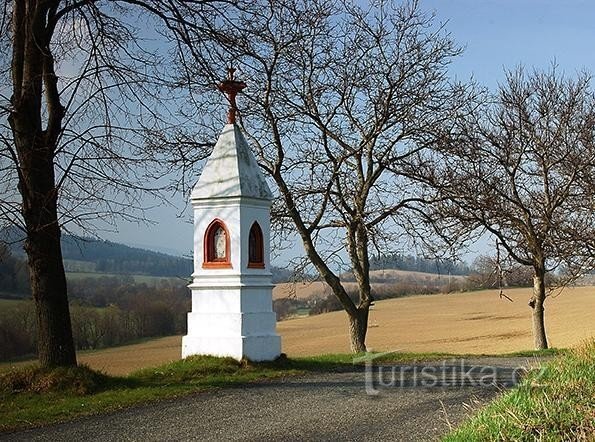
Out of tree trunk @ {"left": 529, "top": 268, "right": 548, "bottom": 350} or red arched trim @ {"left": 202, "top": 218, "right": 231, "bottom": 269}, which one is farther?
tree trunk @ {"left": 529, "top": 268, "right": 548, "bottom": 350}

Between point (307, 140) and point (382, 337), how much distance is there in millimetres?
23574

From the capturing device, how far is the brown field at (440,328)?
105 feet

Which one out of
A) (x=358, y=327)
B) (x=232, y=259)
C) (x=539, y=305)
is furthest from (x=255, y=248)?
Answer: (x=539, y=305)

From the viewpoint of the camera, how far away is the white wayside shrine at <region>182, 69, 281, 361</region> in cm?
1427

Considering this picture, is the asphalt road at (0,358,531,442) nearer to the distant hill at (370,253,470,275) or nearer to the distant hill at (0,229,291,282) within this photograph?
the distant hill at (0,229,291,282)

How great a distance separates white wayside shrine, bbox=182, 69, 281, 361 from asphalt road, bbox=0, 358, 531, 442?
1.46m

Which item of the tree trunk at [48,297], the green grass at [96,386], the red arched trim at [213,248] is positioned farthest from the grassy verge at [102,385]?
the red arched trim at [213,248]

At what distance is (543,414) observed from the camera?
23.5 ft

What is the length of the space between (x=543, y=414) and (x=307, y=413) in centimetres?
364

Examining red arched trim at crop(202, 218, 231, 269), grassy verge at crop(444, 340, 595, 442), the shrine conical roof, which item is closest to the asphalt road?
grassy verge at crop(444, 340, 595, 442)

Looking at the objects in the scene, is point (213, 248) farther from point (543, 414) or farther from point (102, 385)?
point (543, 414)

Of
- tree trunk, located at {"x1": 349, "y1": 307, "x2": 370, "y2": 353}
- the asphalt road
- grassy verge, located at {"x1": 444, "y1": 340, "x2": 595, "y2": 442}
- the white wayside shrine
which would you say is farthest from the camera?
tree trunk, located at {"x1": 349, "y1": 307, "x2": 370, "y2": 353}

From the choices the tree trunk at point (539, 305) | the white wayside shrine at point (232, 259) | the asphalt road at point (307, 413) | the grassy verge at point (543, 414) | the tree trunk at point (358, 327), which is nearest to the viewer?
the grassy verge at point (543, 414)

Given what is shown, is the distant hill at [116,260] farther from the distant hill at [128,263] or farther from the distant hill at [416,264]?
the distant hill at [416,264]
